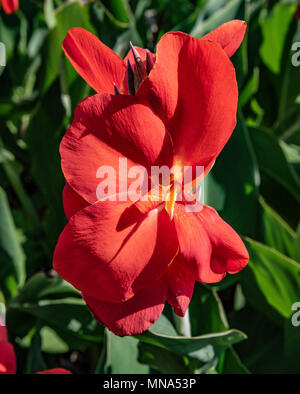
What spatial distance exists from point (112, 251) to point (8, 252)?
22.4 inches

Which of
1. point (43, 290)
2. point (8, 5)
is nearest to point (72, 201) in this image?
point (43, 290)

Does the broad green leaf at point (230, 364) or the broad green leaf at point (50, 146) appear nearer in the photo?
the broad green leaf at point (230, 364)

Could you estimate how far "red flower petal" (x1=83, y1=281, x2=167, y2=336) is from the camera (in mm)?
333

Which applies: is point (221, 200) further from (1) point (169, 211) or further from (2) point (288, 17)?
(2) point (288, 17)

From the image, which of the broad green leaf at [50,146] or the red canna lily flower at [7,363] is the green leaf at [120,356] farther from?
the broad green leaf at [50,146]

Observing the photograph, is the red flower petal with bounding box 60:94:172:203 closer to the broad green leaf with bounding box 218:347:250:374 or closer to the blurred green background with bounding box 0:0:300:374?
the blurred green background with bounding box 0:0:300:374

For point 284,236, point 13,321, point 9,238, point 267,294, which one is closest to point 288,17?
point 284,236

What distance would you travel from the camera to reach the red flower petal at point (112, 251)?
0.99ft

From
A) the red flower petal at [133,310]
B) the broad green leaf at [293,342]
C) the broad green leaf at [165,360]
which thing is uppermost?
the red flower petal at [133,310]

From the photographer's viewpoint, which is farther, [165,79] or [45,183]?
[45,183]

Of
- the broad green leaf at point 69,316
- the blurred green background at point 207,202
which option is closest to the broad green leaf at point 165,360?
the blurred green background at point 207,202

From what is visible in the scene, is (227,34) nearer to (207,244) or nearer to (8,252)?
(207,244)

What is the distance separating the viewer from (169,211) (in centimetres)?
32
